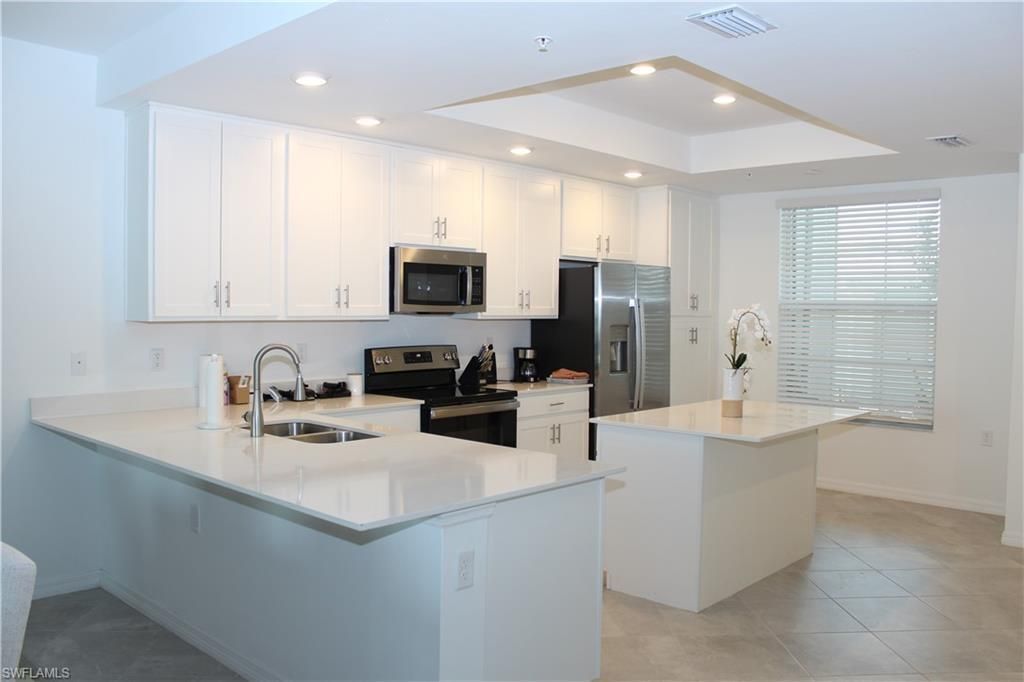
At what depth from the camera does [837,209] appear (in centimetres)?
Result: 635

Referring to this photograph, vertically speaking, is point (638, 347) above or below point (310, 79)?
below

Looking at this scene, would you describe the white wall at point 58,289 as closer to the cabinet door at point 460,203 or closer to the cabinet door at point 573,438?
the cabinet door at point 460,203

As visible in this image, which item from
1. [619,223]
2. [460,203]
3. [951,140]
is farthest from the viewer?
[619,223]

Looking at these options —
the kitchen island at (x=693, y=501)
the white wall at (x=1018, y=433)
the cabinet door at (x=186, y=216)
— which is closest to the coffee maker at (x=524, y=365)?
the kitchen island at (x=693, y=501)

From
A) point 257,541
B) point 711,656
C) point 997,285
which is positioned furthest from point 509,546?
point 997,285

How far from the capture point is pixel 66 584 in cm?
390

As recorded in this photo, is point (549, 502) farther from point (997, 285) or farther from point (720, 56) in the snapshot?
point (997, 285)

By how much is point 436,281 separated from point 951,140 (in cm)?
294

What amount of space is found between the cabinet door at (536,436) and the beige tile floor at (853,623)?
1.43 m

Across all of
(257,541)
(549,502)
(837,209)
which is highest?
(837,209)

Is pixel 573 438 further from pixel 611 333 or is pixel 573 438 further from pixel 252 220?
pixel 252 220

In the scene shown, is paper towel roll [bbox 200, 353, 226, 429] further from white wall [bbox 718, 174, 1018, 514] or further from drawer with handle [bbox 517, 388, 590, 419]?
white wall [bbox 718, 174, 1018, 514]

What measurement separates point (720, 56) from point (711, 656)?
232cm

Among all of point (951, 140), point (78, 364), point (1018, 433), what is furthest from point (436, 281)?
point (1018, 433)
